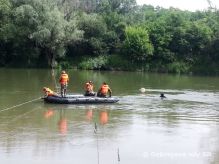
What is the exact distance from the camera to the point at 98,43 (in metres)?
75.1

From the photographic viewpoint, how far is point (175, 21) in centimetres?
7906

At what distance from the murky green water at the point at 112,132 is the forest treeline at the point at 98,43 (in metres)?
36.3

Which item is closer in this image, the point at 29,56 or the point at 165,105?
the point at 165,105

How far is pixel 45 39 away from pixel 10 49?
995cm

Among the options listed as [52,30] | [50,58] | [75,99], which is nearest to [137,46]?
[50,58]

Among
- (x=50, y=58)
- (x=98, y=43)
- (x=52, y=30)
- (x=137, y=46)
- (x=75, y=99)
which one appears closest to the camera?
(x=75, y=99)

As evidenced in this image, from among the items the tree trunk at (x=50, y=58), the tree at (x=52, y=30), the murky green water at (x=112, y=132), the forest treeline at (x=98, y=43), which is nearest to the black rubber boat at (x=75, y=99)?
the murky green water at (x=112, y=132)

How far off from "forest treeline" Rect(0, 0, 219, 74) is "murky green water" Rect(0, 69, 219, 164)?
36.3 metres

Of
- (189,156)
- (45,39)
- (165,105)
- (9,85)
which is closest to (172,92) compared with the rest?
(165,105)

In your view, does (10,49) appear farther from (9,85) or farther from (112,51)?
(9,85)

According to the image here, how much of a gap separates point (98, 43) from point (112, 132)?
5403cm

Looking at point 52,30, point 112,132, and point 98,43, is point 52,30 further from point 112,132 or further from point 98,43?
point 112,132

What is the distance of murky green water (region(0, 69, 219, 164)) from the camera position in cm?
1733

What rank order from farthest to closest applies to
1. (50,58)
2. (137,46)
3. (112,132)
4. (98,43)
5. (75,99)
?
(98,43) → (137,46) → (50,58) → (75,99) → (112,132)
